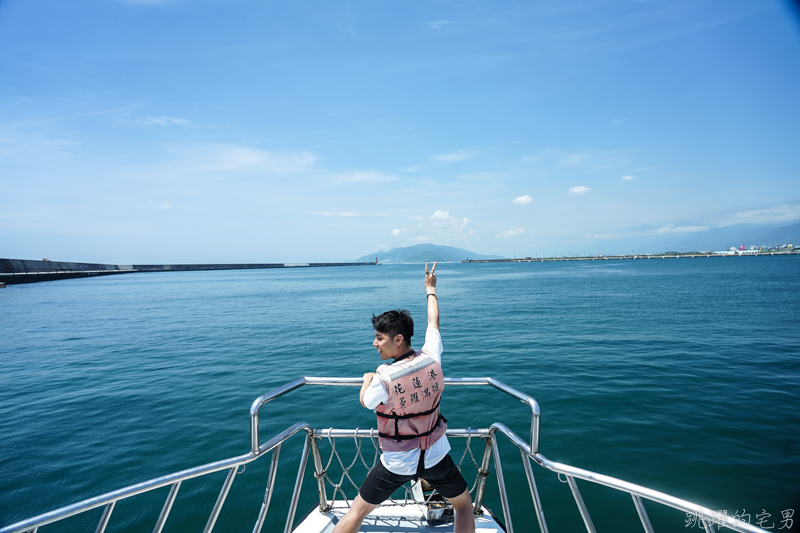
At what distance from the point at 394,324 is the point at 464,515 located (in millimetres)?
1699

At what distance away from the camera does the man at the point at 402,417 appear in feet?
8.29

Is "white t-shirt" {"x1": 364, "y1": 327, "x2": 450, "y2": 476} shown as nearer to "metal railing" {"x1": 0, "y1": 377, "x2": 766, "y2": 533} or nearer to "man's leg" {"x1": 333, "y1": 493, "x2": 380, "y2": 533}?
"man's leg" {"x1": 333, "y1": 493, "x2": 380, "y2": 533}

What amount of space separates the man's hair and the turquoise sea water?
552 cm

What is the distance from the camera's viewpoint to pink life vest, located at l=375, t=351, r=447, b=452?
2.52 metres

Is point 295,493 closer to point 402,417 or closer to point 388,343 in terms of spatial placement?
point 402,417

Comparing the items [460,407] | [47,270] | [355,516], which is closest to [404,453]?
[355,516]

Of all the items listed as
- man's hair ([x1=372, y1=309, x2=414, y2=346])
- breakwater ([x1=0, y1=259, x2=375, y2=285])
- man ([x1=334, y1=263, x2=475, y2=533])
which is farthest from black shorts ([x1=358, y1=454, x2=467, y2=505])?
breakwater ([x1=0, y1=259, x2=375, y2=285])

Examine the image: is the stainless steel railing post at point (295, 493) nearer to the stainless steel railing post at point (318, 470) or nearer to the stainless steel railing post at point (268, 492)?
the stainless steel railing post at point (318, 470)

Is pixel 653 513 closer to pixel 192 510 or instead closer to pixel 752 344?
pixel 192 510

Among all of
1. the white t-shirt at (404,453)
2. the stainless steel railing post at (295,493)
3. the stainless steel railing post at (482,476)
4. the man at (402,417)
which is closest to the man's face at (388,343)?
the man at (402,417)

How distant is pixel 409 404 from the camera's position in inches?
101

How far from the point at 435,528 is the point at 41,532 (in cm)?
743

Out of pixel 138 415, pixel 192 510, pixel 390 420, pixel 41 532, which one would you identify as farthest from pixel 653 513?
pixel 138 415

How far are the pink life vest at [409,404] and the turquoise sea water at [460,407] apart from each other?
5.02 m
